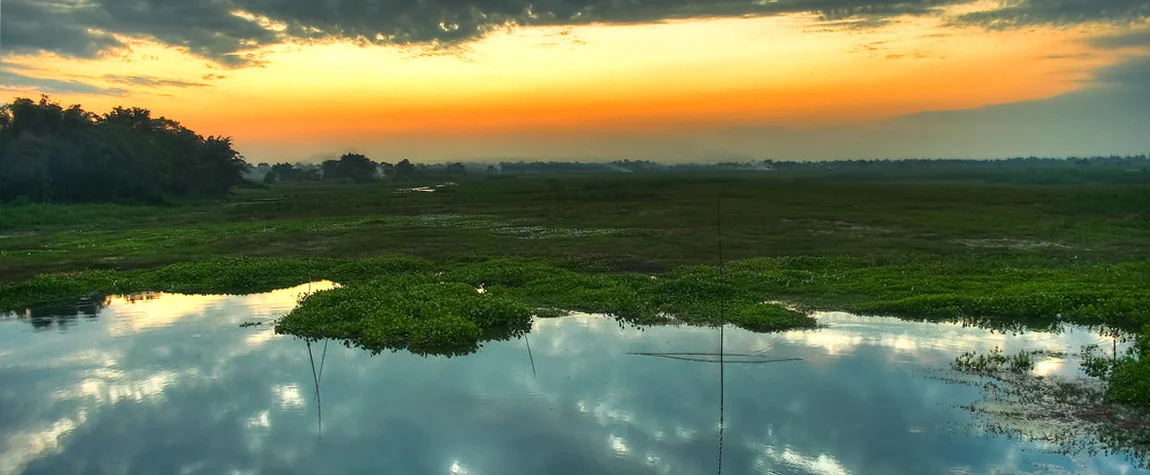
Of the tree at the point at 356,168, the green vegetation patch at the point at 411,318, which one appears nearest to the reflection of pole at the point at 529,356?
the green vegetation patch at the point at 411,318

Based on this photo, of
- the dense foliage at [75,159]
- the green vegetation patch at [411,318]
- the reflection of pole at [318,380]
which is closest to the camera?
the reflection of pole at [318,380]

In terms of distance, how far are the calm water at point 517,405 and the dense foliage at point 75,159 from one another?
40.3 meters

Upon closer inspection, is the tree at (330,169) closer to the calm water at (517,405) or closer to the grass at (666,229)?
the grass at (666,229)

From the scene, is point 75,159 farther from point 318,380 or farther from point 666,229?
point 318,380

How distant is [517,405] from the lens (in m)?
10.9

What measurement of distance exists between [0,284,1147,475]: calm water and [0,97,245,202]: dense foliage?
132 ft

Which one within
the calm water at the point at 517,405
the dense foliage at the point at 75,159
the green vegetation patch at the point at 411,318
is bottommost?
the calm water at the point at 517,405

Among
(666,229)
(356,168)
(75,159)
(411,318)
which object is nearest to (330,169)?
(356,168)

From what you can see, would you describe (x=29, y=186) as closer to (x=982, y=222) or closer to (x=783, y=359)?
(x=783, y=359)

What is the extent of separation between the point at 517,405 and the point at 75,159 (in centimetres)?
5240

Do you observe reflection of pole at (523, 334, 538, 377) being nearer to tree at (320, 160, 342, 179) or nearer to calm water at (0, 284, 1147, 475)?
calm water at (0, 284, 1147, 475)

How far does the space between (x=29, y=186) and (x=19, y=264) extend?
28914 mm

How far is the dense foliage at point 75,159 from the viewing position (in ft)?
153

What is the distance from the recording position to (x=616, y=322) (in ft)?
52.9
